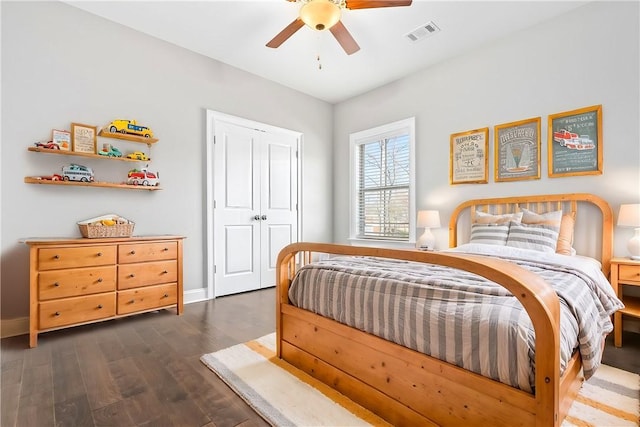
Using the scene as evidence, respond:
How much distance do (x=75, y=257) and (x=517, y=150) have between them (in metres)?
4.19

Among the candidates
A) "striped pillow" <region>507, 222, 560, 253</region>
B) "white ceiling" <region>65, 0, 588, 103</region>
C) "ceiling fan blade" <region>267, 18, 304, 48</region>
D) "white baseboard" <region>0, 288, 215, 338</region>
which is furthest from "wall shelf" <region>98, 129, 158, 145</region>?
"striped pillow" <region>507, 222, 560, 253</region>

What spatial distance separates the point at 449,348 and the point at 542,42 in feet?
10.8

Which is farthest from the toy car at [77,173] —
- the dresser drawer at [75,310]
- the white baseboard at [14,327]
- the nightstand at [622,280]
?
the nightstand at [622,280]

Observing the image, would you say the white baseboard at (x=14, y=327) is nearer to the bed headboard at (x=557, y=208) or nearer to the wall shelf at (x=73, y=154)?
the wall shelf at (x=73, y=154)

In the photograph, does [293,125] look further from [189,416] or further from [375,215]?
[189,416]

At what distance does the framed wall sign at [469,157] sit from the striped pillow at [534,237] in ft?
2.76

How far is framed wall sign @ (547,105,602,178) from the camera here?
2699 millimetres

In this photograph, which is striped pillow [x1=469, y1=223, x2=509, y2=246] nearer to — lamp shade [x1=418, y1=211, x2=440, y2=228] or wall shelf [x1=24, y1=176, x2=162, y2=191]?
lamp shade [x1=418, y1=211, x2=440, y2=228]

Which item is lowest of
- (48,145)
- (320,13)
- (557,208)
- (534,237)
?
(534,237)

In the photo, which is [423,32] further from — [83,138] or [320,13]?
[83,138]

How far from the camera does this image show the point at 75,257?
2.46 m

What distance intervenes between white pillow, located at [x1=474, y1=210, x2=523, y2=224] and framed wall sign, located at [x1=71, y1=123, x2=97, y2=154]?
150 inches

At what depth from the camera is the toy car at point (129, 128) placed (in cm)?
289

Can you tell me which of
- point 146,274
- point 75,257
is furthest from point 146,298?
point 75,257
